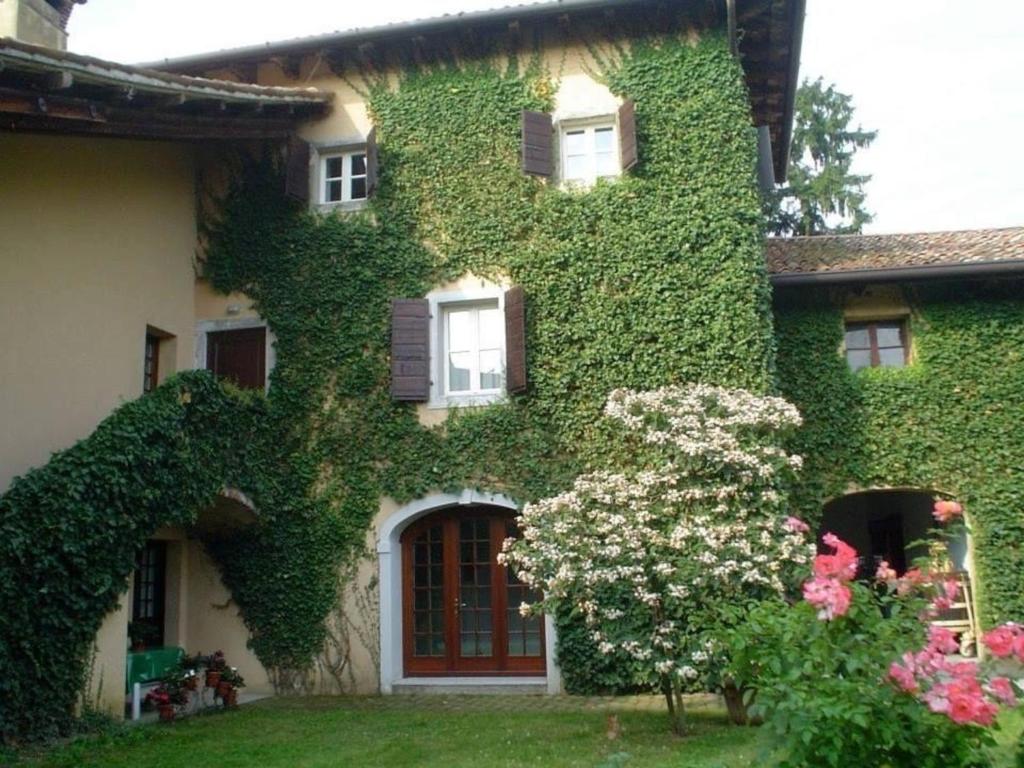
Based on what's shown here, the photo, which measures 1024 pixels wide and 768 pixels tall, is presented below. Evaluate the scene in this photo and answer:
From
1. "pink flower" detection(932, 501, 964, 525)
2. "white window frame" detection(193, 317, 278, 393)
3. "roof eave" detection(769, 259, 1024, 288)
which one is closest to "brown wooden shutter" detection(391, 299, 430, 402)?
"white window frame" detection(193, 317, 278, 393)

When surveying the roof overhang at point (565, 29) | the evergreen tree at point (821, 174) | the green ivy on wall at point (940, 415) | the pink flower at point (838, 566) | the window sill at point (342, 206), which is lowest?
the pink flower at point (838, 566)

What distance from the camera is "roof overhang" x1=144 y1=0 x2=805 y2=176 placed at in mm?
12164

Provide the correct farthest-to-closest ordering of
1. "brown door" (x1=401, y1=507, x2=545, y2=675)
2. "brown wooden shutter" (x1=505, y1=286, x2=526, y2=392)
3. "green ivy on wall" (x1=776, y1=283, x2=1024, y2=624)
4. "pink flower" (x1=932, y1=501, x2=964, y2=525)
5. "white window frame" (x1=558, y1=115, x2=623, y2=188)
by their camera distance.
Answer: "white window frame" (x1=558, y1=115, x2=623, y2=188), "green ivy on wall" (x1=776, y1=283, x2=1024, y2=624), "brown door" (x1=401, y1=507, x2=545, y2=675), "brown wooden shutter" (x1=505, y1=286, x2=526, y2=392), "pink flower" (x1=932, y1=501, x2=964, y2=525)

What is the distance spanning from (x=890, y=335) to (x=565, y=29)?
603 cm

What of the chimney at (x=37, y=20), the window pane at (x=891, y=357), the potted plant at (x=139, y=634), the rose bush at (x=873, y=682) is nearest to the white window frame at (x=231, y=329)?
the potted plant at (x=139, y=634)

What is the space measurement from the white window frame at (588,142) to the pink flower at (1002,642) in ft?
29.8

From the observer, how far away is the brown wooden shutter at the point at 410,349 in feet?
39.7

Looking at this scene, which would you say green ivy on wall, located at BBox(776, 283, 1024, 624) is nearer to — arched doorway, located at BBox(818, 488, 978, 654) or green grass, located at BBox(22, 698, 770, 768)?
arched doorway, located at BBox(818, 488, 978, 654)

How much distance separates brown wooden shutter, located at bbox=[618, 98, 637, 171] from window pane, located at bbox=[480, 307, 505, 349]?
249 centimetres

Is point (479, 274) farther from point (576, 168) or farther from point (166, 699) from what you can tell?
point (166, 699)

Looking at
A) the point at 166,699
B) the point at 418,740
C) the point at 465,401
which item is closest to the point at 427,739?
the point at 418,740

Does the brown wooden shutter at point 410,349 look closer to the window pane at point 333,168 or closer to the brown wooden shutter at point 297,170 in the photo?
the brown wooden shutter at point 297,170

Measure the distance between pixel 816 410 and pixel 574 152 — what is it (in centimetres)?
469

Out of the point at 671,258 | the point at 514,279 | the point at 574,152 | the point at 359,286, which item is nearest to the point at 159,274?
the point at 359,286
